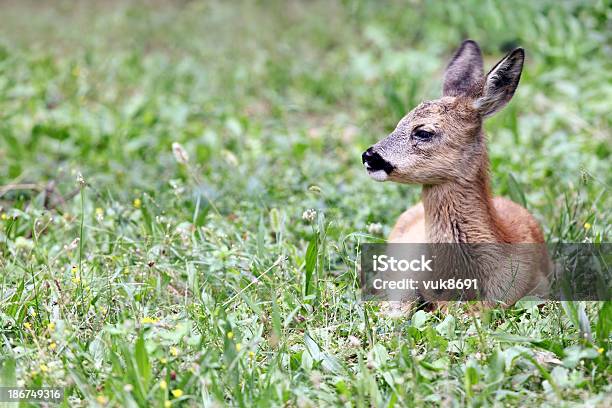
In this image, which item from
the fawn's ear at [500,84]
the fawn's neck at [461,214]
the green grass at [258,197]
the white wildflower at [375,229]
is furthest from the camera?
the white wildflower at [375,229]

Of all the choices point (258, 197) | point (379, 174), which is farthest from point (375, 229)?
point (258, 197)

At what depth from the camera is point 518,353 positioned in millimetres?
3227

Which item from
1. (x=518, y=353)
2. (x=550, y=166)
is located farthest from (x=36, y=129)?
(x=518, y=353)

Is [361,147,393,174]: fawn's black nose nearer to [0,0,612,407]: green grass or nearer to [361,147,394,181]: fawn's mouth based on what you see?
[361,147,394,181]: fawn's mouth

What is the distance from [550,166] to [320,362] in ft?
9.91

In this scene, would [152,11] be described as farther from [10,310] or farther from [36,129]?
[10,310]

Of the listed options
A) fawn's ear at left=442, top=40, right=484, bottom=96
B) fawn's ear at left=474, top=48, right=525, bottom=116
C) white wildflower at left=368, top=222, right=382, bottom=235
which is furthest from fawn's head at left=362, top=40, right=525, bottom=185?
white wildflower at left=368, top=222, right=382, bottom=235

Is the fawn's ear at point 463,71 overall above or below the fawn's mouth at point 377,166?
above

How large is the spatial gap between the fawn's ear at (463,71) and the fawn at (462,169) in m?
0.16

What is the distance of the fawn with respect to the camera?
13.3 ft

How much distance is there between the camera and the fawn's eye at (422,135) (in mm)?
4090

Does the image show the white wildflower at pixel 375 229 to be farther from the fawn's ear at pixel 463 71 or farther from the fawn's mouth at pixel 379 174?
the fawn's ear at pixel 463 71

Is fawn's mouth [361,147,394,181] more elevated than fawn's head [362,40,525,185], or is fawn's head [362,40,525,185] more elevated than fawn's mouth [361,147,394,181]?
fawn's head [362,40,525,185]

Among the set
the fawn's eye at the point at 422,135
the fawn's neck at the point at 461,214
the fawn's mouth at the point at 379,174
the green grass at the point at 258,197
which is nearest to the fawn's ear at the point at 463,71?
the fawn's eye at the point at 422,135
